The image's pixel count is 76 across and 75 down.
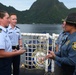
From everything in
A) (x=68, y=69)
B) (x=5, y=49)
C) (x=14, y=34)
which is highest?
(x=14, y=34)

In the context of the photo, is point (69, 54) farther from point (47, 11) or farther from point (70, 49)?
point (47, 11)

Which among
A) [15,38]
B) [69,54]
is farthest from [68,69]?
[15,38]

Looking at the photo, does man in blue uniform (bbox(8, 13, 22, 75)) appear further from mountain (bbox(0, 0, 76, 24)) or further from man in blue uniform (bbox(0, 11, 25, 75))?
mountain (bbox(0, 0, 76, 24))

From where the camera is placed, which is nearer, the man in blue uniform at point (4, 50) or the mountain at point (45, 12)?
the man in blue uniform at point (4, 50)

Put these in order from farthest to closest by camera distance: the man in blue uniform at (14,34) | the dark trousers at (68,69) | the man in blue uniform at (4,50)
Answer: the man in blue uniform at (14,34), the man in blue uniform at (4,50), the dark trousers at (68,69)

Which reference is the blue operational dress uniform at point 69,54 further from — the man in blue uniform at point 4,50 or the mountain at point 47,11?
the mountain at point 47,11

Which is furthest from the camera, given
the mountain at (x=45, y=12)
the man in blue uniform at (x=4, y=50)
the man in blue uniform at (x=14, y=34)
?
the mountain at (x=45, y=12)

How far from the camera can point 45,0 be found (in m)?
161

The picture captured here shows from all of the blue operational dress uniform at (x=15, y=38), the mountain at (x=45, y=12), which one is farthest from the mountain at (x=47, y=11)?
the blue operational dress uniform at (x=15, y=38)

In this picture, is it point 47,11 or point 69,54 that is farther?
point 47,11

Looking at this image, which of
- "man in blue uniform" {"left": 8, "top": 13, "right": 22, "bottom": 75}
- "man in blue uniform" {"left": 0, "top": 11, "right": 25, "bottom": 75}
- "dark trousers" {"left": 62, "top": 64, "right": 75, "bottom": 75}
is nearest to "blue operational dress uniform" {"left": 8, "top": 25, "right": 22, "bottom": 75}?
"man in blue uniform" {"left": 8, "top": 13, "right": 22, "bottom": 75}

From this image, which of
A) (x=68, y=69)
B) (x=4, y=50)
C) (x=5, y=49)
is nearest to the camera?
(x=68, y=69)

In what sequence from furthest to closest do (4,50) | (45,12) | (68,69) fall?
(45,12)
(4,50)
(68,69)

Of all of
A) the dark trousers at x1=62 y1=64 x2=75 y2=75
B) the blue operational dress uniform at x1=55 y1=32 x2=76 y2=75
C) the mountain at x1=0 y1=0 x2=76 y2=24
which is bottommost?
the dark trousers at x1=62 y1=64 x2=75 y2=75
